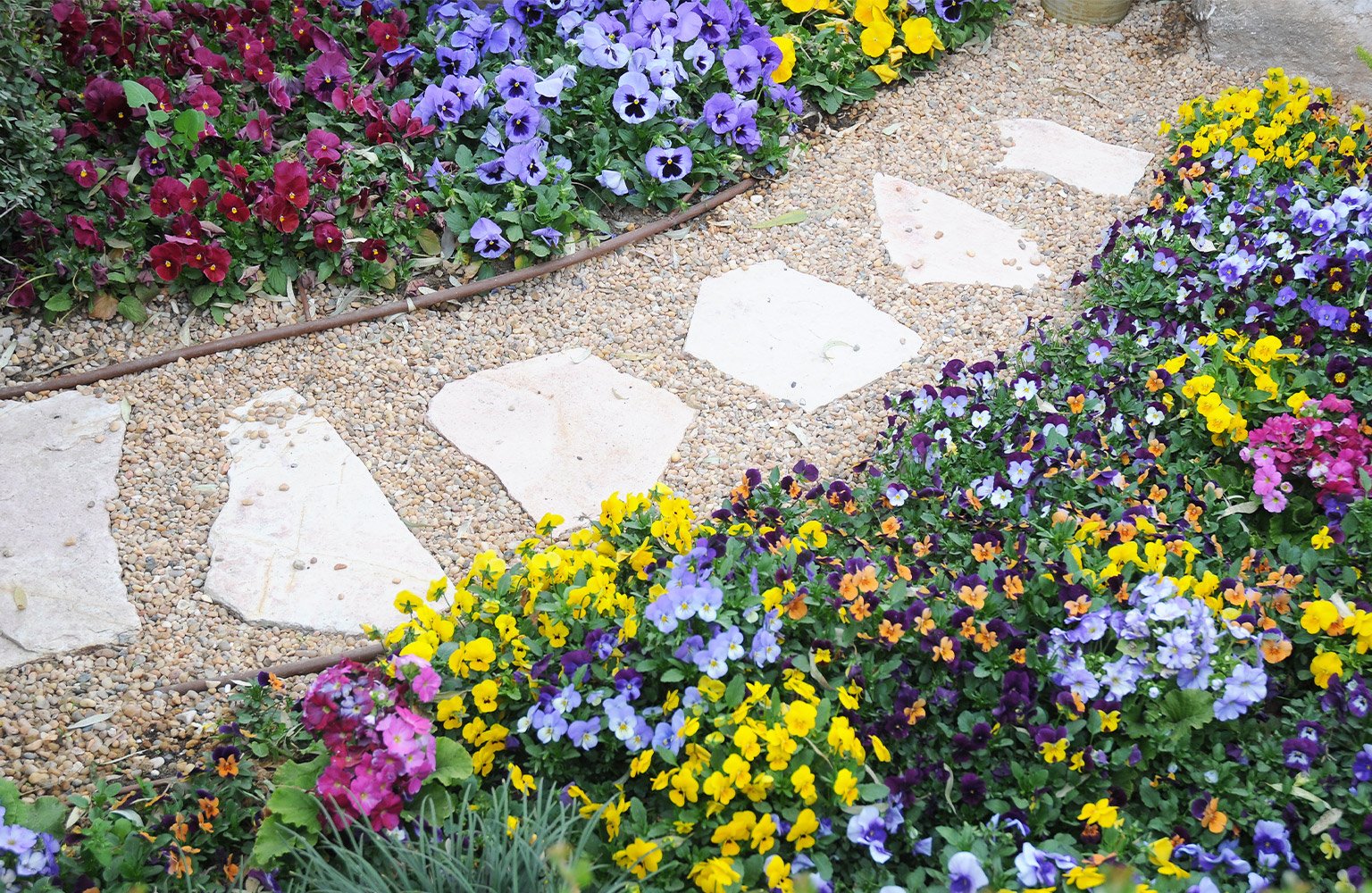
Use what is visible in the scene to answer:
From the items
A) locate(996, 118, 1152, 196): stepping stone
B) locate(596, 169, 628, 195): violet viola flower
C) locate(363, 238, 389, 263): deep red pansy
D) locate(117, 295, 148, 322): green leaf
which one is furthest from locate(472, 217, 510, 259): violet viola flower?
locate(996, 118, 1152, 196): stepping stone

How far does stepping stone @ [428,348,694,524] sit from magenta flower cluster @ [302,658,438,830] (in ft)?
2.67

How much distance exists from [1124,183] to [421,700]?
2.86 m

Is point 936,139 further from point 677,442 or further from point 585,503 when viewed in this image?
point 585,503

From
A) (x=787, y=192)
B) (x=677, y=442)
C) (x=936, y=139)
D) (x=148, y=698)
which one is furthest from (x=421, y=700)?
(x=936, y=139)

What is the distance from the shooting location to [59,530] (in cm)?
242

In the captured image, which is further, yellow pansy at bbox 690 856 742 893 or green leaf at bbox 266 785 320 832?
green leaf at bbox 266 785 320 832

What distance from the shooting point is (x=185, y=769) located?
78.8 inches

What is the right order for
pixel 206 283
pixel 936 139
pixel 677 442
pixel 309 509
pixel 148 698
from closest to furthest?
pixel 148 698
pixel 309 509
pixel 677 442
pixel 206 283
pixel 936 139

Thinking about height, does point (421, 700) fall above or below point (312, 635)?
above

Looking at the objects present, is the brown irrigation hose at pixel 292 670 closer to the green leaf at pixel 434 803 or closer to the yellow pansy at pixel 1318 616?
the green leaf at pixel 434 803

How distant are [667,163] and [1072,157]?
1.41 meters

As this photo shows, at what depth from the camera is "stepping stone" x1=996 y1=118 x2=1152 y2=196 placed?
3561 millimetres

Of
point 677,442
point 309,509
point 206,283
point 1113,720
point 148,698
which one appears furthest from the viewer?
A: point 206,283

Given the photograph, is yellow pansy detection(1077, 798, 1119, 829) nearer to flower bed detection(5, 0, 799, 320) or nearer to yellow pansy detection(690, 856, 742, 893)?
yellow pansy detection(690, 856, 742, 893)
